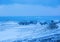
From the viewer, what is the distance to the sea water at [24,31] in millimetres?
1488

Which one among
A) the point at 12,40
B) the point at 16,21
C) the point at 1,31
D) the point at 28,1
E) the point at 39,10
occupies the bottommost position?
the point at 12,40

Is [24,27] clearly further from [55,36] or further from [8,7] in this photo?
[55,36]

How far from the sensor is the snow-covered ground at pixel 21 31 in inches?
58.4

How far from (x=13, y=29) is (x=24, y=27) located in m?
0.15

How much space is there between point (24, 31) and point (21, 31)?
0.04 meters

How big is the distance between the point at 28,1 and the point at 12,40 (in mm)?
562

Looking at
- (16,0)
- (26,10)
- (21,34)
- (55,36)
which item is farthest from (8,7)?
(55,36)

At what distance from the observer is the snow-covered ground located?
148 centimetres

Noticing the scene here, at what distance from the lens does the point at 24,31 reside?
151cm

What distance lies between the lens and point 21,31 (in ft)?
4.96

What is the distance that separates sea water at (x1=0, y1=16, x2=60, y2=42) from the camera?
1.49 m

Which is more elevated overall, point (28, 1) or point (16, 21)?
point (28, 1)

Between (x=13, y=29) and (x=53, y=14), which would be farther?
(x=53, y=14)

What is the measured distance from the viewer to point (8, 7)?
154 centimetres
